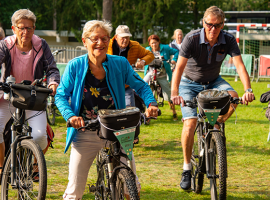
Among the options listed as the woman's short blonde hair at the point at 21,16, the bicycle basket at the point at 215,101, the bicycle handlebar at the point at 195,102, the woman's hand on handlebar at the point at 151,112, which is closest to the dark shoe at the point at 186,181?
the bicycle handlebar at the point at 195,102

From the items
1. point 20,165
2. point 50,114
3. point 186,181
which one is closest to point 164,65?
point 50,114

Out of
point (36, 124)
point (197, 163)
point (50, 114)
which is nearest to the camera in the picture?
point (36, 124)

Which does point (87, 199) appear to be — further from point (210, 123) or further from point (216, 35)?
point (216, 35)

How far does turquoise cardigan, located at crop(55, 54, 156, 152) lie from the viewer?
10.8 feet

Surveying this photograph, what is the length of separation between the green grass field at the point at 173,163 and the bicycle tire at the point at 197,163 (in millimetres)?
116

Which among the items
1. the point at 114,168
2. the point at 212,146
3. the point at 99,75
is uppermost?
the point at 99,75

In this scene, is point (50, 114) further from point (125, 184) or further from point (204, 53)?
point (125, 184)

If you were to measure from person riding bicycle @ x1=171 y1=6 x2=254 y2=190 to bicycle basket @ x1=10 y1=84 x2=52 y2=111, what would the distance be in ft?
4.83

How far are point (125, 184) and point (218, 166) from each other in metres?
1.38

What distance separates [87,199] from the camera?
445cm

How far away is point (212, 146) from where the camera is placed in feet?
13.5

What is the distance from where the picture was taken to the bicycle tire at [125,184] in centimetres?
277

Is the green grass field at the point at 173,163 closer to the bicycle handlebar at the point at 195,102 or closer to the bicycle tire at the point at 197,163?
the bicycle tire at the point at 197,163

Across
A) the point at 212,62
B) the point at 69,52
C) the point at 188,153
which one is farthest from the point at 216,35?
the point at 69,52
